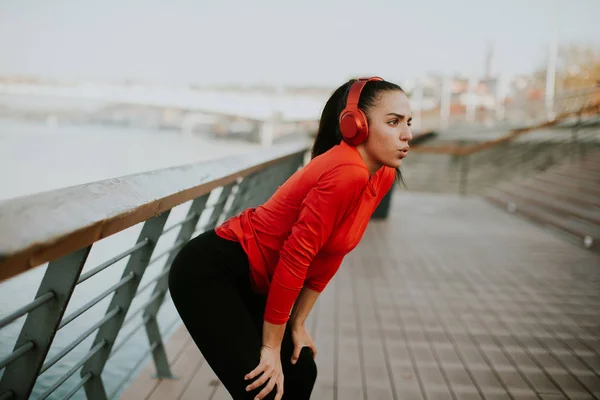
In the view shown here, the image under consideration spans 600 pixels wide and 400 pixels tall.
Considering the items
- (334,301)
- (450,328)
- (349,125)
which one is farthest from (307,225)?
(334,301)

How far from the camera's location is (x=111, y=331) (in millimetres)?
2123

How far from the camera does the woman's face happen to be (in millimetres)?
1567

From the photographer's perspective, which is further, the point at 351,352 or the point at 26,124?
the point at 26,124

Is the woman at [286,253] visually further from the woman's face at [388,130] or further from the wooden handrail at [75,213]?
the wooden handrail at [75,213]

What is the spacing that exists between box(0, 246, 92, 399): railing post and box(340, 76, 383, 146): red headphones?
64 centimetres

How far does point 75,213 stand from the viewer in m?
1.17

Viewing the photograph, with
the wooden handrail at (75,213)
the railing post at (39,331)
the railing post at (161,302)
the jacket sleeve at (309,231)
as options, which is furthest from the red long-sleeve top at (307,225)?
the railing post at (161,302)

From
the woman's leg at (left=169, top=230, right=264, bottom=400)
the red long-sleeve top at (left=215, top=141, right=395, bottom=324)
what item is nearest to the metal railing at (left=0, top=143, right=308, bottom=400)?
the woman's leg at (left=169, top=230, right=264, bottom=400)

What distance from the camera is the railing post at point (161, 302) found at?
2717 millimetres

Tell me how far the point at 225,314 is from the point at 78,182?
17.3 meters

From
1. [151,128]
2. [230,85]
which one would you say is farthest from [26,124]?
[230,85]

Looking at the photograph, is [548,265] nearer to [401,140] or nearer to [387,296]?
[387,296]

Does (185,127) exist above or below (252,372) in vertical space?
below

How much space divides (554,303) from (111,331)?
377 centimetres
